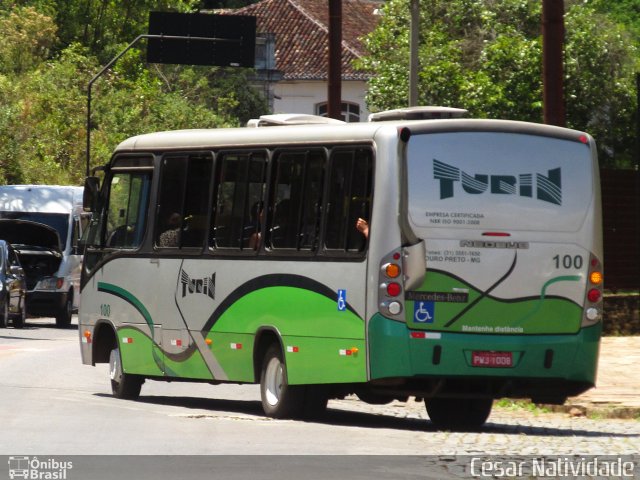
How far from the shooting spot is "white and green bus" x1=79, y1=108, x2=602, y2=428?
600 inches

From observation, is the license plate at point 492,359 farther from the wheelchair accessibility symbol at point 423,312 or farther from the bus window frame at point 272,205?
the bus window frame at point 272,205

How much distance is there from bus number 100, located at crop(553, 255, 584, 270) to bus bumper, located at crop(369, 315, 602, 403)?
0.59m

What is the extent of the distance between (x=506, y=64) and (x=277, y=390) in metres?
37.8

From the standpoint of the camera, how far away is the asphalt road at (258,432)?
13016 millimetres

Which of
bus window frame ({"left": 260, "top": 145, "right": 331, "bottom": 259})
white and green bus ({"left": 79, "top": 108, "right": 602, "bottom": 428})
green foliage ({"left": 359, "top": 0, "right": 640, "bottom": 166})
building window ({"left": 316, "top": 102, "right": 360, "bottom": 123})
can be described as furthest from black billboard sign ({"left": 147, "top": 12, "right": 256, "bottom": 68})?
bus window frame ({"left": 260, "top": 145, "right": 331, "bottom": 259})

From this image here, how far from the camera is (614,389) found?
1964 centimetres

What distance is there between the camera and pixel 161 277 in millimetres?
18500

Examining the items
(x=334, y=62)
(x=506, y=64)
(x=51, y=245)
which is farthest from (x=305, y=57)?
(x=334, y=62)

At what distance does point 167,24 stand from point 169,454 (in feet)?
168

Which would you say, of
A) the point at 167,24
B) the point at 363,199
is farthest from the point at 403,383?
the point at 167,24

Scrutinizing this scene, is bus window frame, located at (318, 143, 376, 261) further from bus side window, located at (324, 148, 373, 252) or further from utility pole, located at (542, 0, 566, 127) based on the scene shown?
utility pole, located at (542, 0, 566, 127)

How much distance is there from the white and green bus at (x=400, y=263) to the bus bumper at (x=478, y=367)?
1 centimetres

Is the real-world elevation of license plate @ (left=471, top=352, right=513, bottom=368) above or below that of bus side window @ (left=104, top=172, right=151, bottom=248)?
below

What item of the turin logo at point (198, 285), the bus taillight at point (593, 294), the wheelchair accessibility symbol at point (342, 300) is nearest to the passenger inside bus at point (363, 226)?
the wheelchair accessibility symbol at point (342, 300)
